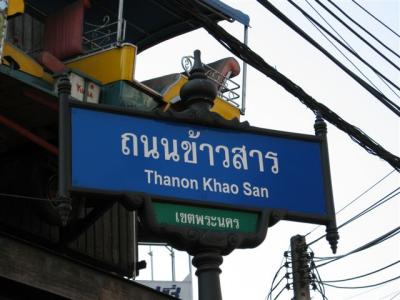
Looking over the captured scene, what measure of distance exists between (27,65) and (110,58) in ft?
5.03

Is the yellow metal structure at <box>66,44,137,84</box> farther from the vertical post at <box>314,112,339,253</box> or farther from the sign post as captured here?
the sign post

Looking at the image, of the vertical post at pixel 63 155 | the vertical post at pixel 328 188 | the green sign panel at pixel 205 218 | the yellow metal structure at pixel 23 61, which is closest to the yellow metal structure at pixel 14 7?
the yellow metal structure at pixel 23 61

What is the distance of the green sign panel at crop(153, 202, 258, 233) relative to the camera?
4492 millimetres

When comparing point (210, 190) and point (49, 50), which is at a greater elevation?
point (49, 50)

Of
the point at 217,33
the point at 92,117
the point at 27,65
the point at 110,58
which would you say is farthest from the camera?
the point at 110,58

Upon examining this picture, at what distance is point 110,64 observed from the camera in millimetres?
13992

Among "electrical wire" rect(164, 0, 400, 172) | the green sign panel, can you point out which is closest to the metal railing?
"electrical wire" rect(164, 0, 400, 172)

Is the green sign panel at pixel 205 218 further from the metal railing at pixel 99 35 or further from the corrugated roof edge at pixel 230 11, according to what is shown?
the metal railing at pixel 99 35

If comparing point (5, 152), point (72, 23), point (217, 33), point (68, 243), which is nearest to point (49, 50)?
point (72, 23)

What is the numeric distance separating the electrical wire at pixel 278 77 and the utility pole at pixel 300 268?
29.7 feet

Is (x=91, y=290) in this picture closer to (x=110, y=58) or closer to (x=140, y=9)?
(x=110, y=58)

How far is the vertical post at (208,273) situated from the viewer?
4418 millimetres

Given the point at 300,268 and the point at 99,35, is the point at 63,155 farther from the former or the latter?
the point at 300,268

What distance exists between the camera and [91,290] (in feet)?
44.0
